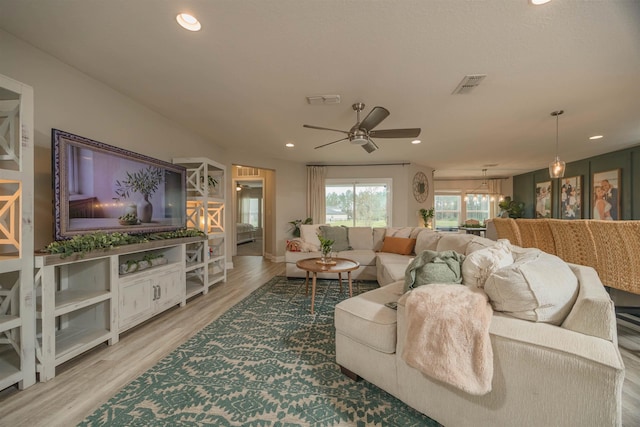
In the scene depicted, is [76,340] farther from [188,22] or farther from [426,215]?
[426,215]

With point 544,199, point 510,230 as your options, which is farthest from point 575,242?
point 544,199

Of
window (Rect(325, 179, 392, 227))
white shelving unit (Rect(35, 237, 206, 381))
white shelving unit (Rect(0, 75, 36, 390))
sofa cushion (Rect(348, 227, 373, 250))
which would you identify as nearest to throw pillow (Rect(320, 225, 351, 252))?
sofa cushion (Rect(348, 227, 373, 250))

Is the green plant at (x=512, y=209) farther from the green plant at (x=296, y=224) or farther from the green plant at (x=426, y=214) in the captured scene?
the green plant at (x=296, y=224)

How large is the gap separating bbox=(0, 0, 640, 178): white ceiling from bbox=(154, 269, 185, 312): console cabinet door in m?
2.06

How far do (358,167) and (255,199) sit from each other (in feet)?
16.2

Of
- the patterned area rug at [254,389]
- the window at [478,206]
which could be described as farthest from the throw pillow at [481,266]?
the window at [478,206]

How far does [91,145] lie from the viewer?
218 cm

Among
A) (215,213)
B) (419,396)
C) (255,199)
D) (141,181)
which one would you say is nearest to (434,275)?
(419,396)

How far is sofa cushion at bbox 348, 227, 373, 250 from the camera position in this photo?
462cm

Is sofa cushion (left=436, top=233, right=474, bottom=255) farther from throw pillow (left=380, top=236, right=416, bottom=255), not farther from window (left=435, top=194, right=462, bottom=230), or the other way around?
window (left=435, top=194, right=462, bottom=230)

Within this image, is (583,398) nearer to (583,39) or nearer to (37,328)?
(583,39)

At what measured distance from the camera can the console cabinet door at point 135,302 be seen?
2.24 metres

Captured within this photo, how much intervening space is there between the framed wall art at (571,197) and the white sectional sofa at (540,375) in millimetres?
6778

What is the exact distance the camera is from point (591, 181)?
19.1 feet
